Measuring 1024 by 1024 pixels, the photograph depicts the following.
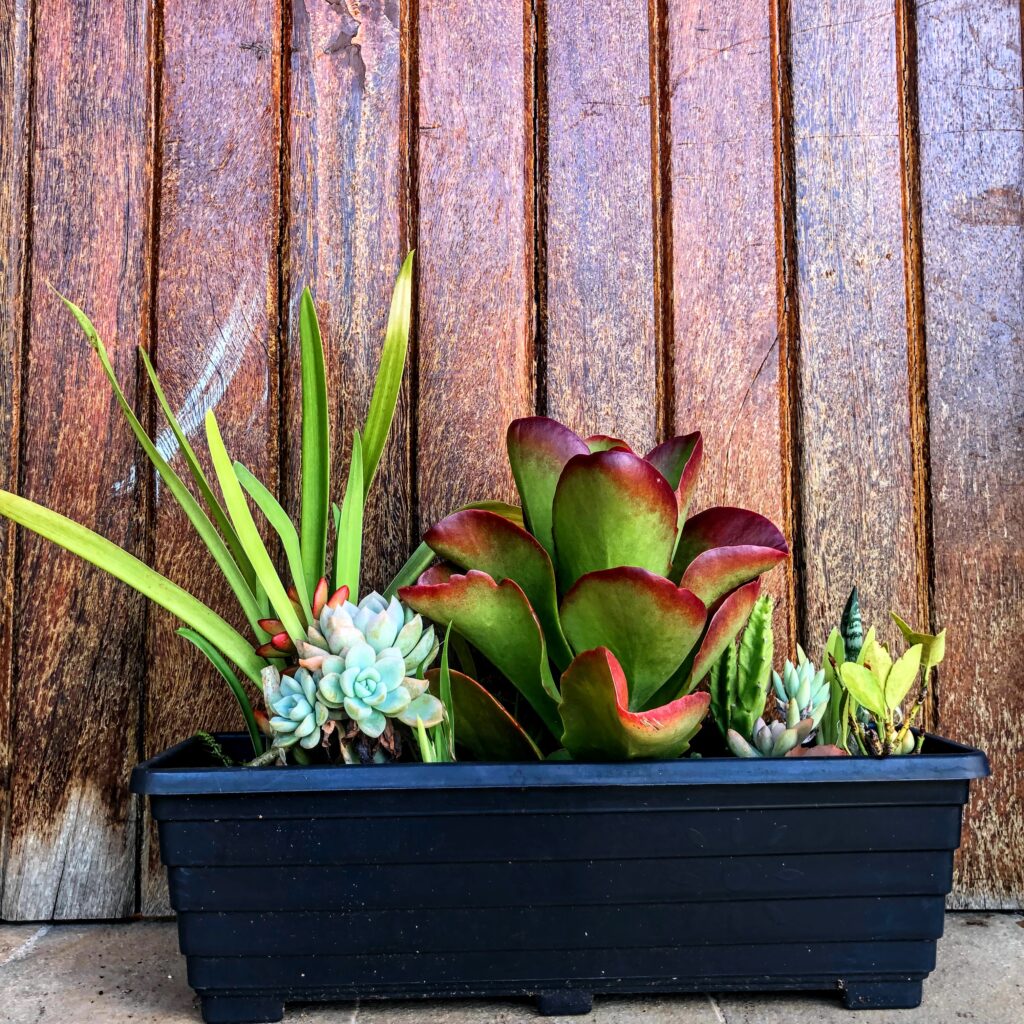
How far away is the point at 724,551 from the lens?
690mm

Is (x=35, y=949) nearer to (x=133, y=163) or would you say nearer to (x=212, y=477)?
(x=212, y=477)

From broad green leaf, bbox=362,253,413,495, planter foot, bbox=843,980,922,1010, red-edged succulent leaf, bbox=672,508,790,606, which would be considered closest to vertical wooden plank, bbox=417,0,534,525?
broad green leaf, bbox=362,253,413,495

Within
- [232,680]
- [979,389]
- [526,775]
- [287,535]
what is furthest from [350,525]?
[979,389]

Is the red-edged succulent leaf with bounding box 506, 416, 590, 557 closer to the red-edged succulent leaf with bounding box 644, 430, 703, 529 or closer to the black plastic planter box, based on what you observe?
the red-edged succulent leaf with bounding box 644, 430, 703, 529

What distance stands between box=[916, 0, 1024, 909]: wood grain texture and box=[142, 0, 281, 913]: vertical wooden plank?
2.18 ft

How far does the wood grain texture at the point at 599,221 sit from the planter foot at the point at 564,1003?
50 cm

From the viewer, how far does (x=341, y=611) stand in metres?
0.68

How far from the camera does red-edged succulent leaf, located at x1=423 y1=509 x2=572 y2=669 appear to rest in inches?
28.3

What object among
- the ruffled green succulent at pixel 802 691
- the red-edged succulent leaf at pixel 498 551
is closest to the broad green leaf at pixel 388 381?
the red-edged succulent leaf at pixel 498 551

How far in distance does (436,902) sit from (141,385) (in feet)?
1.92

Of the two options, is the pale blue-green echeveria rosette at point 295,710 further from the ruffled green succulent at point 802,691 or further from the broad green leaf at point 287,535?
the ruffled green succulent at point 802,691

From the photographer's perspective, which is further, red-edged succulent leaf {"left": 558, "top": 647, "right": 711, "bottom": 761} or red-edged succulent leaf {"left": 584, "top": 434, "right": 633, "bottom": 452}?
red-edged succulent leaf {"left": 584, "top": 434, "right": 633, "bottom": 452}

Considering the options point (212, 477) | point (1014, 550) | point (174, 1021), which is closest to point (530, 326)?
point (212, 477)

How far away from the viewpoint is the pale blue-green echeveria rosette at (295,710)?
66 cm
